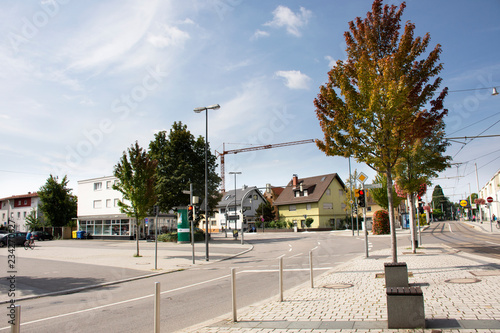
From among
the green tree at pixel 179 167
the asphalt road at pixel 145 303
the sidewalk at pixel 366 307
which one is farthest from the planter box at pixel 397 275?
the green tree at pixel 179 167

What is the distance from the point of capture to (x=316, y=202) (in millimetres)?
60469

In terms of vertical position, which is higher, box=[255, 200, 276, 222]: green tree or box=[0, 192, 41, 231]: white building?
box=[0, 192, 41, 231]: white building

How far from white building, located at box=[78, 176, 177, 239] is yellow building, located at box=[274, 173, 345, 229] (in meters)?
24.7

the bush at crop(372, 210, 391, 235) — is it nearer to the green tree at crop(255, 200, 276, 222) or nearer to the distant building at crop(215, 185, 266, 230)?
the green tree at crop(255, 200, 276, 222)

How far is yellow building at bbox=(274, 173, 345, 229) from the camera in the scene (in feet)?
200

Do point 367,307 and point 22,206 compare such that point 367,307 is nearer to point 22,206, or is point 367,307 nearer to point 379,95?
point 379,95

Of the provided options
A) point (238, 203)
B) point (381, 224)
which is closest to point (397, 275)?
point (381, 224)

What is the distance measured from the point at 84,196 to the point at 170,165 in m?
22.9

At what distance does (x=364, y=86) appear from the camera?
1026 cm

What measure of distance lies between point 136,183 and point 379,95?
670 inches

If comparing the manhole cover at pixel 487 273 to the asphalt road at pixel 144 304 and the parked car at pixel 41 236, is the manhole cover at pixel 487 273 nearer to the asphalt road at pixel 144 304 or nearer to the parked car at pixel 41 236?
the asphalt road at pixel 144 304

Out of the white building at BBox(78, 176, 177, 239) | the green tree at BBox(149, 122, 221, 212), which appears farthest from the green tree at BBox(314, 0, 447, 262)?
the white building at BBox(78, 176, 177, 239)

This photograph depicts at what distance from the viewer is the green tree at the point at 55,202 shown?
176 feet

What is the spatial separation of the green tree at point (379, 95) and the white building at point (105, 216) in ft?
117
